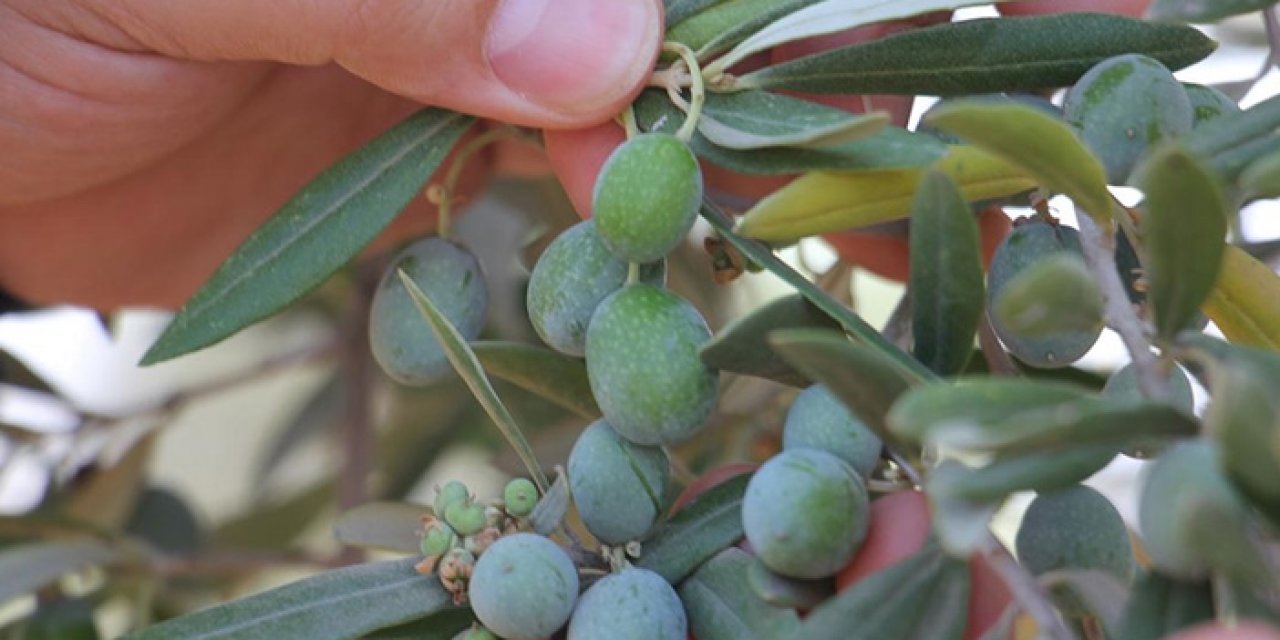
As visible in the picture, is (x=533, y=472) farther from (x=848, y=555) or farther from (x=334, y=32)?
(x=334, y=32)

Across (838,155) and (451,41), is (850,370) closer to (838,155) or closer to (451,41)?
(838,155)

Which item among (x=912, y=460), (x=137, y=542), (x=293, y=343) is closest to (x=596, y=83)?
(x=912, y=460)

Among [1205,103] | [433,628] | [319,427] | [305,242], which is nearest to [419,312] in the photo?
[305,242]

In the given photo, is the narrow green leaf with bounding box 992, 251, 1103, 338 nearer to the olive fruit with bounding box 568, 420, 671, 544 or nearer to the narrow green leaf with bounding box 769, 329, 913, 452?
the narrow green leaf with bounding box 769, 329, 913, 452

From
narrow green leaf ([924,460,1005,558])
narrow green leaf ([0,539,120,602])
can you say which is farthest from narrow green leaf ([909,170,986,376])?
narrow green leaf ([0,539,120,602])

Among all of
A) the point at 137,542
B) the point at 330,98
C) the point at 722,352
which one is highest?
the point at 722,352

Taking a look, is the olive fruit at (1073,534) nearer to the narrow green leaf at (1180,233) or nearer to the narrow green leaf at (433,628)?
the narrow green leaf at (1180,233)
